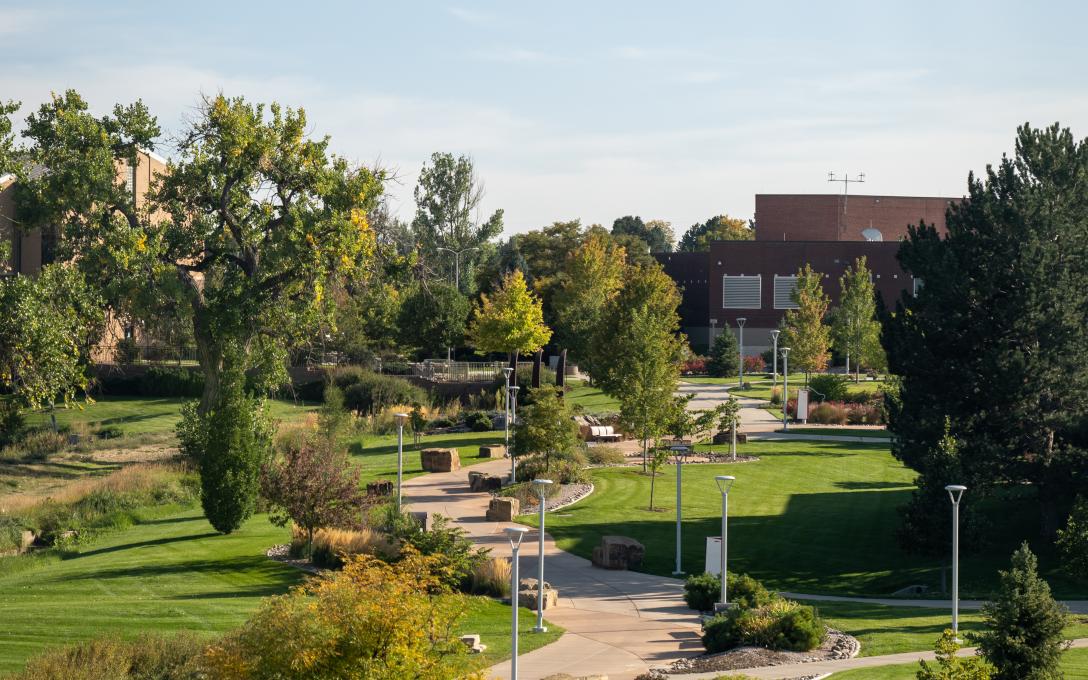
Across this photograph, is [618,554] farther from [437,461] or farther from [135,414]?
[135,414]

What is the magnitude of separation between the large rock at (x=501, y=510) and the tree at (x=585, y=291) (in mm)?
27321

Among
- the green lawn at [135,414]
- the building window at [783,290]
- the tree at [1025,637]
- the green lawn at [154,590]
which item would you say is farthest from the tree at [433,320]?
the tree at [1025,637]

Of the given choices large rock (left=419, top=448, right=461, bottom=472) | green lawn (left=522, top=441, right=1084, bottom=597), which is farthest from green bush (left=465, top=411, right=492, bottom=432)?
green lawn (left=522, top=441, right=1084, bottom=597)

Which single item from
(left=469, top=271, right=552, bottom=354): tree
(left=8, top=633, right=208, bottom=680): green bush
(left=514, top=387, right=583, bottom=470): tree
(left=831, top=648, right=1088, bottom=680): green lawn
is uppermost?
(left=469, top=271, right=552, bottom=354): tree

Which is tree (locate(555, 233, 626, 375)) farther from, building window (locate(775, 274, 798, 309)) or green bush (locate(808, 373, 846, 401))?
building window (locate(775, 274, 798, 309))

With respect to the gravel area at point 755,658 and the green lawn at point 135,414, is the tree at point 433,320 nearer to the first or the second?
the green lawn at point 135,414

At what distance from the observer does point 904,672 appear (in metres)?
19.3

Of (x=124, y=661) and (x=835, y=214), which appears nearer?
(x=124, y=661)

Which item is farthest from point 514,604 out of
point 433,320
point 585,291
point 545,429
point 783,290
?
point 783,290

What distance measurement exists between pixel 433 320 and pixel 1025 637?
61096 millimetres

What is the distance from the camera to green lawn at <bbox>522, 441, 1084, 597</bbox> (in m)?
30.0

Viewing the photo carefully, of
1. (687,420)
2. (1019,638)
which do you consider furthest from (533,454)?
(1019,638)

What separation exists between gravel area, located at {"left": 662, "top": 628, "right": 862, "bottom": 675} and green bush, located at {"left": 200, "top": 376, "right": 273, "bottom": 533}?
14.5 metres

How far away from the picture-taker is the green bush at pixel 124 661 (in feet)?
57.3
